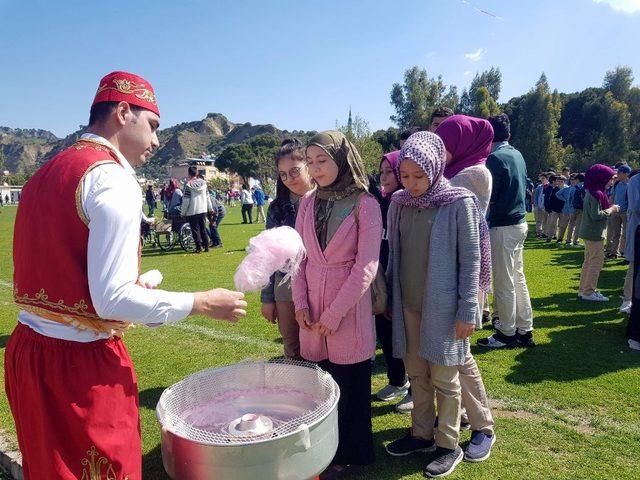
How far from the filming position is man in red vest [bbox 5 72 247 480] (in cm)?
153

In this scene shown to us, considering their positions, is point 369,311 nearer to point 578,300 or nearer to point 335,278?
point 335,278

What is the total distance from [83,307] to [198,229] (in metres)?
11.5

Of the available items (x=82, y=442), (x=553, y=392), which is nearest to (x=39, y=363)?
(x=82, y=442)

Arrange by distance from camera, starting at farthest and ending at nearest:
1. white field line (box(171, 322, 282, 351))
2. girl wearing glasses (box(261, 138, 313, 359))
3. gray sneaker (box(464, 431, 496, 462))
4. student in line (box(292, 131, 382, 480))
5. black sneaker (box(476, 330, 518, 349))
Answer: white field line (box(171, 322, 282, 351)) < black sneaker (box(476, 330, 518, 349)) < girl wearing glasses (box(261, 138, 313, 359)) < gray sneaker (box(464, 431, 496, 462)) < student in line (box(292, 131, 382, 480))

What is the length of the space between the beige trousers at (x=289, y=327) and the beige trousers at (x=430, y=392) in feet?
2.94

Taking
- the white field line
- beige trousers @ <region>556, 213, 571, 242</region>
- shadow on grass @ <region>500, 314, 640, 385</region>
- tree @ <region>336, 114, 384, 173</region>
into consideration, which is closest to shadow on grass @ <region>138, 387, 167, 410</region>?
the white field line

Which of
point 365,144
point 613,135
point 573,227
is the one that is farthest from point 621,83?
point 573,227

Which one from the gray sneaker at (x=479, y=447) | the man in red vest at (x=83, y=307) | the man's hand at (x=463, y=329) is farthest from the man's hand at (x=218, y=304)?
the gray sneaker at (x=479, y=447)

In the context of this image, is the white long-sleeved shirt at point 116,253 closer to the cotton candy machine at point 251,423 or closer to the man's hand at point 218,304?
the man's hand at point 218,304

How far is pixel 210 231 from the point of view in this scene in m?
14.4

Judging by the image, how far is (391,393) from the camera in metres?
4.00

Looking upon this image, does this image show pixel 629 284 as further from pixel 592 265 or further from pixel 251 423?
pixel 251 423

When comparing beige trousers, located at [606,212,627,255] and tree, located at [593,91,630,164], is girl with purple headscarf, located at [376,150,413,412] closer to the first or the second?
beige trousers, located at [606,212,627,255]

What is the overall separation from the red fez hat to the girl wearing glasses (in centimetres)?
159
